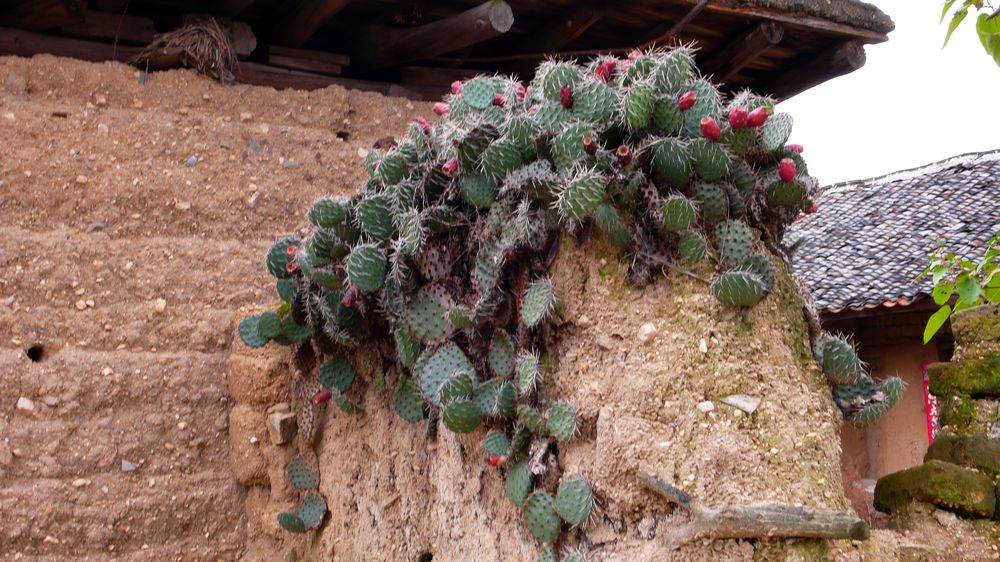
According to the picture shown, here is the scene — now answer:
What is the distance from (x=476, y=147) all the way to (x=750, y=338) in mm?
1003

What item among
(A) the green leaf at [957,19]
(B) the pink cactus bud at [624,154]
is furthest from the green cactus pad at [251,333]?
(A) the green leaf at [957,19]

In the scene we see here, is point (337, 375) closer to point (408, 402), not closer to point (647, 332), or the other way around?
point (408, 402)

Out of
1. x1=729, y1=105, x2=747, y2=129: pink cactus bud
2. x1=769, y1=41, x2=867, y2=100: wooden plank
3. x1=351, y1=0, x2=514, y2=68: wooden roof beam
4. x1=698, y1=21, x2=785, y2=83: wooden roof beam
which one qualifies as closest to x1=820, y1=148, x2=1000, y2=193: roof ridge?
x1=769, y1=41, x2=867, y2=100: wooden plank

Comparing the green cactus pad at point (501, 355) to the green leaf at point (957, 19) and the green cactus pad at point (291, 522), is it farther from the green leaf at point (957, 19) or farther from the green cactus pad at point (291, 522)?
the green leaf at point (957, 19)

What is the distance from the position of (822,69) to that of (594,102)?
9.14ft

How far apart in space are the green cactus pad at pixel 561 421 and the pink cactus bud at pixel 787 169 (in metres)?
0.95

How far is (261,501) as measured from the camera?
13.2 ft

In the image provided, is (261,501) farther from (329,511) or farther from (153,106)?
(153,106)

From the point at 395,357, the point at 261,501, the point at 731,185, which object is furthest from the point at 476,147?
the point at 261,501

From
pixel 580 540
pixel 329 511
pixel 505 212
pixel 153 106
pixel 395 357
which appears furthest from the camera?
pixel 153 106

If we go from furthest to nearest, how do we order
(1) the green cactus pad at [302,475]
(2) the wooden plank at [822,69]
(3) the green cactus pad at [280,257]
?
(2) the wooden plank at [822,69], (1) the green cactus pad at [302,475], (3) the green cactus pad at [280,257]

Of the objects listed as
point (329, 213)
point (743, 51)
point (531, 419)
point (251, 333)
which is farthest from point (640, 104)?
point (743, 51)

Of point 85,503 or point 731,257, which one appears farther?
point 85,503

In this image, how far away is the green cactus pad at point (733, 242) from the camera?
8.72 feet
